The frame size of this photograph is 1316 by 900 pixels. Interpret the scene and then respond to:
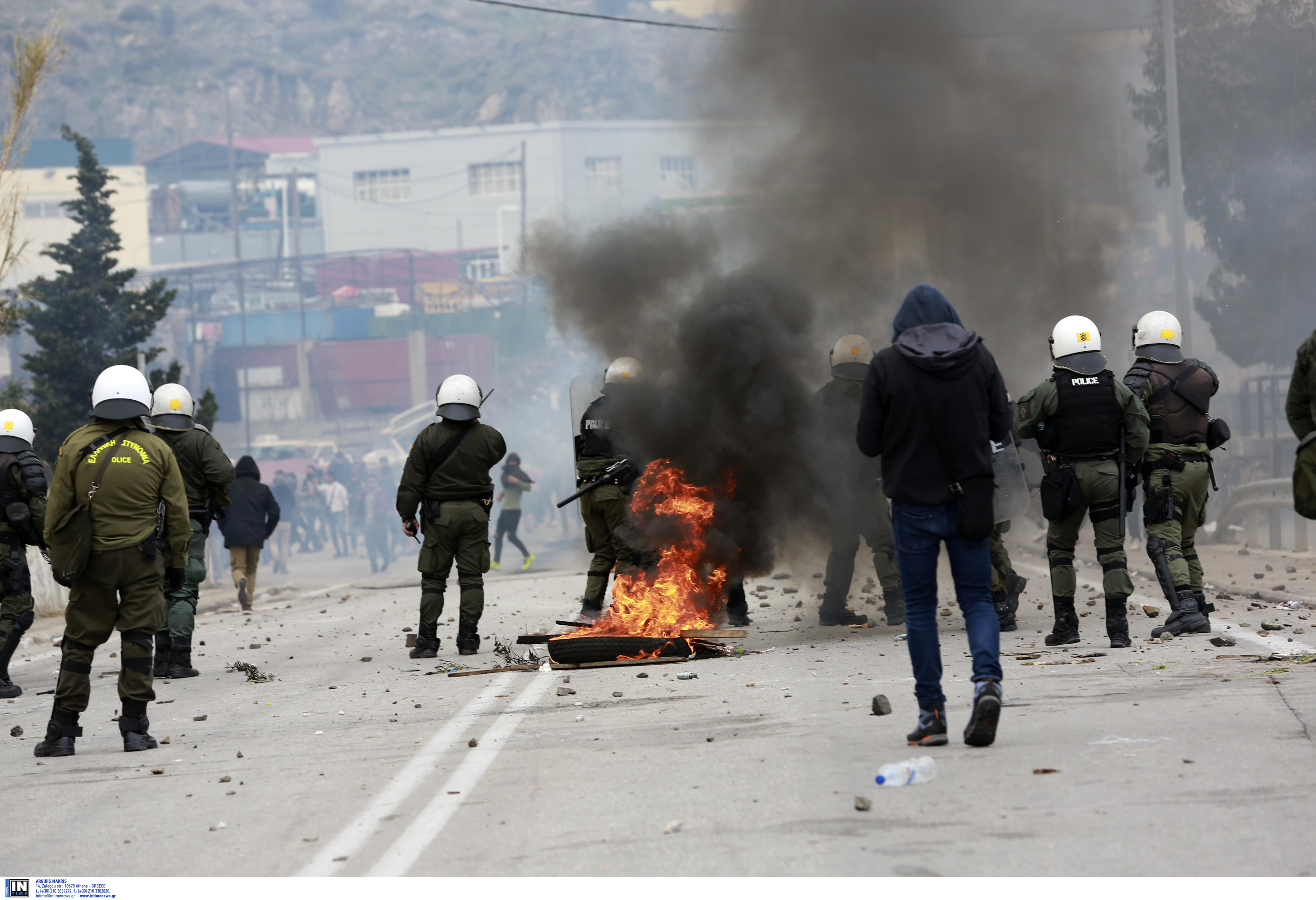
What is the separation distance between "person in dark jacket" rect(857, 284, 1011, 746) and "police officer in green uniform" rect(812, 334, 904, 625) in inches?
144

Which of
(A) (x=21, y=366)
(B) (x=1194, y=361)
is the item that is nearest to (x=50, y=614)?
(A) (x=21, y=366)

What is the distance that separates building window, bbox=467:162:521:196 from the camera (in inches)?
2968

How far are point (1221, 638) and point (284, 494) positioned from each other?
26.4m

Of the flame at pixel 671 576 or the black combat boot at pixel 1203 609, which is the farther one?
the flame at pixel 671 576

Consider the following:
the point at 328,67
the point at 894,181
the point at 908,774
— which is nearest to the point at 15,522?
the point at 908,774

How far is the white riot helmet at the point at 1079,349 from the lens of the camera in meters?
8.01

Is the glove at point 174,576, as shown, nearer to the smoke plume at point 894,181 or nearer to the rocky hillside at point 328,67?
the smoke plume at point 894,181

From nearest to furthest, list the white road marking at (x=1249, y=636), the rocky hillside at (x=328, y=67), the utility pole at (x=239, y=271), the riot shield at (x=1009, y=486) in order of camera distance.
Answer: the white road marking at (x=1249, y=636) → the riot shield at (x=1009, y=486) → the utility pole at (x=239, y=271) → the rocky hillside at (x=328, y=67)

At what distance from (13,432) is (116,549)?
9.50ft

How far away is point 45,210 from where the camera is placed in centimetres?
7694

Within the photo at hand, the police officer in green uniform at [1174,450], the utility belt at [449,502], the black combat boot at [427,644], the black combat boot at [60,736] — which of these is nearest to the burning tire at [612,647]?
the black combat boot at [427,644]

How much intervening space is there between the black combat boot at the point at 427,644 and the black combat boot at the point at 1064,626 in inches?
158

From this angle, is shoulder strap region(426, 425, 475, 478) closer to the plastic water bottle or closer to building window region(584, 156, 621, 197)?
the plastic water bottle
